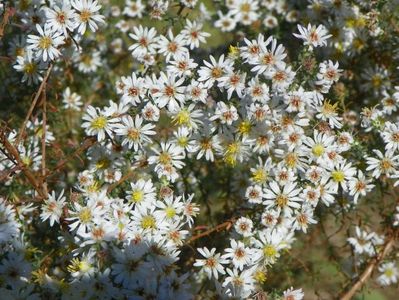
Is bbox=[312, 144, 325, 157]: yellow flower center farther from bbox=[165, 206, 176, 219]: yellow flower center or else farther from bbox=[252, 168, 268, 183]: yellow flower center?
bbox=[165, 206, 176, 219]: yellow flower center

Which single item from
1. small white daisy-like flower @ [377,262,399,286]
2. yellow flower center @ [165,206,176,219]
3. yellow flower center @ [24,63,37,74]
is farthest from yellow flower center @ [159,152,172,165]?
small white daisy-like flower @ [377,262,399,286]

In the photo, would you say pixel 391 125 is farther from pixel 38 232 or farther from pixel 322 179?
pixel 38 232

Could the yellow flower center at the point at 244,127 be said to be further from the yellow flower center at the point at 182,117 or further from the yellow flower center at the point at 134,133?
the yellow flower center at the point at 134,133

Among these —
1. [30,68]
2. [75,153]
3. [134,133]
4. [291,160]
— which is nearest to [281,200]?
[291,160]

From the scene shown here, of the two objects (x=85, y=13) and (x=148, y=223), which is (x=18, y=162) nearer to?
(x=148, y=223)

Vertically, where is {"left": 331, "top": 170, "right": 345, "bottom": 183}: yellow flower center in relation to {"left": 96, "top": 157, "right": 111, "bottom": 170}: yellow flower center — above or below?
below

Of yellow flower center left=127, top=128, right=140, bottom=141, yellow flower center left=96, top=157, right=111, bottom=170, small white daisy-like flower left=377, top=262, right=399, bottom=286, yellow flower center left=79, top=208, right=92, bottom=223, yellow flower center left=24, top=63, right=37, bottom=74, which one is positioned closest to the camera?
yellow flower center left=79, top=208, right=92, bottom=223

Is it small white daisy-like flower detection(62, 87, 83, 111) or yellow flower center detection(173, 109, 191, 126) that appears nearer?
yellow flower center detection(173, 109, 191, 126)

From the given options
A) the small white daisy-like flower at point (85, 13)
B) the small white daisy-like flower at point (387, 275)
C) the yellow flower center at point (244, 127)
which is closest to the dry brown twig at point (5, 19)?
the small white daisy-like flower at point (85, 13)

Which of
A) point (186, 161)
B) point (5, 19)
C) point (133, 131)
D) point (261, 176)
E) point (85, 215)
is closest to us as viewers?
point (85, 215)

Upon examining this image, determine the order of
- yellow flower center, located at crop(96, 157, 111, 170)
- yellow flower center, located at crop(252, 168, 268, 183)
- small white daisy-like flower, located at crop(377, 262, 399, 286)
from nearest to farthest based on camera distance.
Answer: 1. yellow flower center, located at crop(252, 168, 268, 183)
2. yellow flower center, located at crop(96, 157, 111, 170)
3. small white daisy-like flower, located at crop(377, 262, 399, 286)

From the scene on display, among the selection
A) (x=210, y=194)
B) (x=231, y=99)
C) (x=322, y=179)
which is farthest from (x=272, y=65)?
(x=210, y=194)
